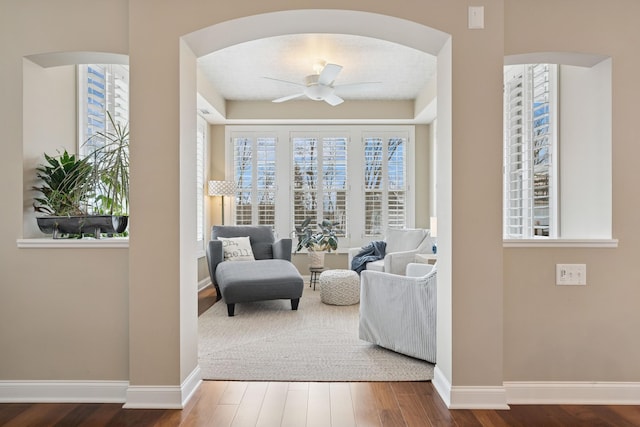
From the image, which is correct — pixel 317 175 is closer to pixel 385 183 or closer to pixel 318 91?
pixel 385 183

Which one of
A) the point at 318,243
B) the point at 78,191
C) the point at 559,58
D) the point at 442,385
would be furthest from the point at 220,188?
the point at 559,58

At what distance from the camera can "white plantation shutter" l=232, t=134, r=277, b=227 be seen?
23.1 ft

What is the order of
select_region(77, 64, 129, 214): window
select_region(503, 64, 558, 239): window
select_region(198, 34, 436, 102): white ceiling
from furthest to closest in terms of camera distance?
1. select_region(198, 34, 436, 102): white ceiling
2. select_region(503, 64, 558, 239): window
3. select_region(77, 64, 129, 214): window

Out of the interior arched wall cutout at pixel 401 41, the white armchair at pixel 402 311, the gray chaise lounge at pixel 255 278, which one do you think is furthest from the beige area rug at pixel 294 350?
the interior arched wall cutout at pixel 401 41

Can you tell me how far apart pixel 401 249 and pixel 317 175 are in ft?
6.52

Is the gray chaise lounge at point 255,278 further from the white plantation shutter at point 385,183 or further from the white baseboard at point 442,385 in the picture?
the white baseboard at point 442,385

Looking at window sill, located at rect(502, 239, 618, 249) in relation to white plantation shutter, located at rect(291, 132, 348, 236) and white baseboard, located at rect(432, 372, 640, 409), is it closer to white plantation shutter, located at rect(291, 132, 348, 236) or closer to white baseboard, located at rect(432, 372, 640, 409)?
white baseboard, located at rect(432, 372, 640, 409)

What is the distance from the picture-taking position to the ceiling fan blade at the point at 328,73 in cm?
426

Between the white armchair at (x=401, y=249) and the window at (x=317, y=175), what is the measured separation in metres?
0.91

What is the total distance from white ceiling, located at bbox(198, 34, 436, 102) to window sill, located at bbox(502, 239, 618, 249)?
2.68m

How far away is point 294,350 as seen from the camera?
341 cm

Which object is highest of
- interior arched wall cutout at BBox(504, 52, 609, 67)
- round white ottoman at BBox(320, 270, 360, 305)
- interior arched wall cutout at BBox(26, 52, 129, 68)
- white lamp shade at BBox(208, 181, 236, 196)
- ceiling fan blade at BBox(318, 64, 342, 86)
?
ceiling fan blade at BBox(318, 64, 342, 86)

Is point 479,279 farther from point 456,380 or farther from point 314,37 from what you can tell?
point 314,37

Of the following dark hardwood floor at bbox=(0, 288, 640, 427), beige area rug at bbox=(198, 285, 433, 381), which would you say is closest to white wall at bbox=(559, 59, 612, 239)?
dark hardwood floor at bbox=(0, 288, 640, 427)
